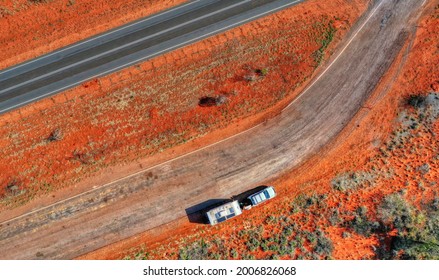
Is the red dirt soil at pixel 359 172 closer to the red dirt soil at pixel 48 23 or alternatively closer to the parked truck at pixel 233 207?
the parked truck at pixel 233 207

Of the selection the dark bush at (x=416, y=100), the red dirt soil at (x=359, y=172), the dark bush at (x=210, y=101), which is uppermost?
the dark bush at (x=210, y=101)

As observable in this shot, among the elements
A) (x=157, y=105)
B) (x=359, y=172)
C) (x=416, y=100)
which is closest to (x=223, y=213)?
(x=157, y=105)

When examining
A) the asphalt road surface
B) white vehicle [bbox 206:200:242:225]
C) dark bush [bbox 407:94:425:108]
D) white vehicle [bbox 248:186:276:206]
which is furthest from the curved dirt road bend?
the asphalt road surface

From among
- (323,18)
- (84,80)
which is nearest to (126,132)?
(84,80)

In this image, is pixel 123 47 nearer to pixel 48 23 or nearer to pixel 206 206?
pixel 48 23

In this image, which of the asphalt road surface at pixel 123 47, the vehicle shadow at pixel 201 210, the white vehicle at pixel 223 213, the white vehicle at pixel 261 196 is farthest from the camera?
the asphalt road surface at pixel 123 47

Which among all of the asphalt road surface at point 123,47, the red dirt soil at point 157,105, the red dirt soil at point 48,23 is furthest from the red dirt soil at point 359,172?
the red dirt soil at point 48,23

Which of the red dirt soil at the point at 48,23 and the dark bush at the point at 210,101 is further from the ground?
the red dirt soil at the point at 48,23
